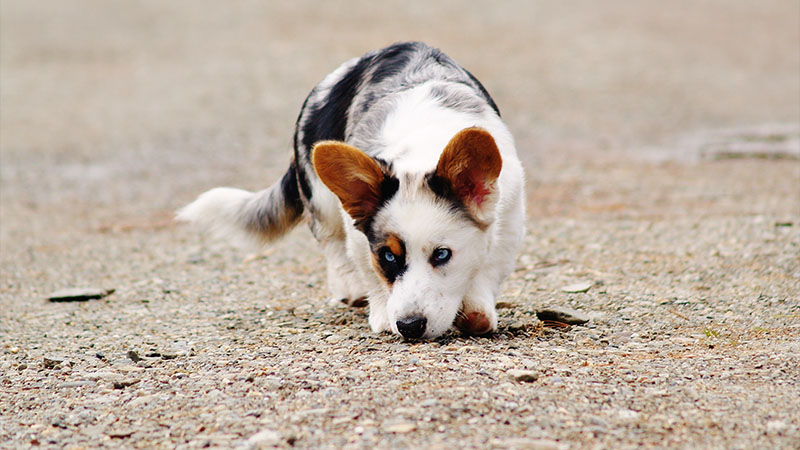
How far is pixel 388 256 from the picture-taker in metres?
4.41

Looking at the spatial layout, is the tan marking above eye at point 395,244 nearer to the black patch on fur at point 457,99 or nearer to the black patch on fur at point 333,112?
the black patch on fur at point 457,99

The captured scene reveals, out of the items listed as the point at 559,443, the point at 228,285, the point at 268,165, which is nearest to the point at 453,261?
the point at 559,443

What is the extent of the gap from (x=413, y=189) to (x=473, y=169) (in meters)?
0.31

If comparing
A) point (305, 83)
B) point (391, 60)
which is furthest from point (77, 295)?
point (305, 83)

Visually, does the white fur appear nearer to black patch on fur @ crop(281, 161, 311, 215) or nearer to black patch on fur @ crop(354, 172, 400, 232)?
black patch on fur @ crop(281, 161, 311, 215)

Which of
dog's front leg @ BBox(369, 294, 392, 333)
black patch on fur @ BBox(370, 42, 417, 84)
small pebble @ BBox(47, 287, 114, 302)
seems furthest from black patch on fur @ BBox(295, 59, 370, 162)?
small pebble @ BBox(47, 287, 114, 302)

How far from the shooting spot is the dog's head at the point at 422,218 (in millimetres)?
4273

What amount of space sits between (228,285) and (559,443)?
13.6ft

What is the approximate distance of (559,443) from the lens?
321 centimetres

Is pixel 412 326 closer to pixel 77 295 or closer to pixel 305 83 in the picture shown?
pixel 77 295

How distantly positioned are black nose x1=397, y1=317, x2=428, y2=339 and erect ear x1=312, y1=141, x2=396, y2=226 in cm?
56

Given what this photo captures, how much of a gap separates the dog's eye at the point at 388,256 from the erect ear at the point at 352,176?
201 mm

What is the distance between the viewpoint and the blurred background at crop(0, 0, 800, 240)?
1246 centimetres

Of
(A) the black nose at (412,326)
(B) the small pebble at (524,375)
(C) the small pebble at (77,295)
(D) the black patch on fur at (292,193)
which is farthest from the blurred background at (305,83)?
(B) the small pebble at (524,375)
